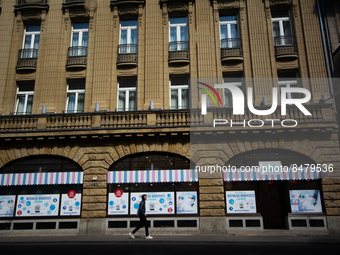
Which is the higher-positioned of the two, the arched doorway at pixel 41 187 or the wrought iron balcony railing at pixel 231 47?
the wrought iron balcony railing at pixel 231 47

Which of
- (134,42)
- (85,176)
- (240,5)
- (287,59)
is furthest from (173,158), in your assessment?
(240,5)

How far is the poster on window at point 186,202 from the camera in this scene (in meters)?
13.9

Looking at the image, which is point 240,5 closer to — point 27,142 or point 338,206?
point 338,206

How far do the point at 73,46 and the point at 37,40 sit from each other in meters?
2.70

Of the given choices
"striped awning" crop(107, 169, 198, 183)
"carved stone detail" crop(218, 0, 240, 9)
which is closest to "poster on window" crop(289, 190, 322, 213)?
"striped awning" crop(107, 169, 198, 183)

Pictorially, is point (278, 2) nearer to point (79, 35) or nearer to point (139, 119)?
point (139, 119)

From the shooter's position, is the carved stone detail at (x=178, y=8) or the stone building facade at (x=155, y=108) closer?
the stone building facade at (x=155, y=108)

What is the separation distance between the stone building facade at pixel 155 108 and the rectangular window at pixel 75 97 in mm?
70

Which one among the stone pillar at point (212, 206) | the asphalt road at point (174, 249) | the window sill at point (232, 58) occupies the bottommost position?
the asphalt road at point (174, 249)

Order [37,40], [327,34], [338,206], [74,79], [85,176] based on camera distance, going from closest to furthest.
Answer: [338,206], [85,176], [327,34], [74,79], [37,40]

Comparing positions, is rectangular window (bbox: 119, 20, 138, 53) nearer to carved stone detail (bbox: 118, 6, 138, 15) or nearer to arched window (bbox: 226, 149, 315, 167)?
carved stone detail (bbox: 118, 6, 138, 15)

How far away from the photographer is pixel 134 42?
663 inches

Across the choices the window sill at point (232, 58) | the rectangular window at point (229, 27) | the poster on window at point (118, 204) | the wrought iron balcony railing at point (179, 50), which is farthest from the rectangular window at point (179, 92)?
the poster on window at point (118, 204)

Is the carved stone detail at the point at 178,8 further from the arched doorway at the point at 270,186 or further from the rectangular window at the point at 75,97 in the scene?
the arched doorway at the point at 270,186
